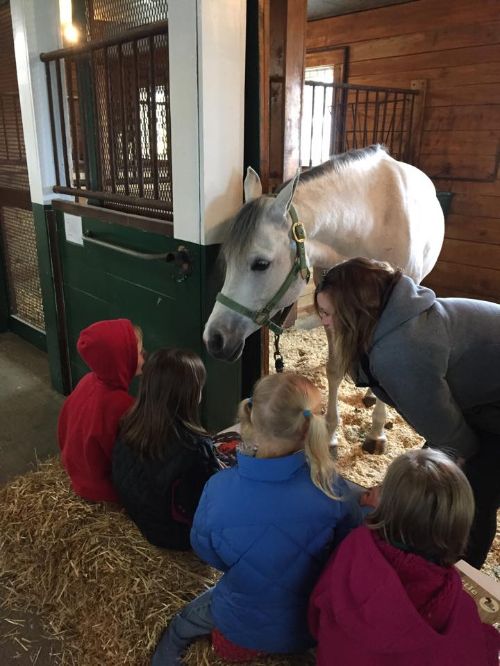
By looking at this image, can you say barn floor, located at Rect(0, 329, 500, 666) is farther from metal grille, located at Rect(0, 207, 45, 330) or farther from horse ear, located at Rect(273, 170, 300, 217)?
horse ear, located at Rect(273, 170, 300, 217)

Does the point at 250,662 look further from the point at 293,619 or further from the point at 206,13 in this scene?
the point at 206,13

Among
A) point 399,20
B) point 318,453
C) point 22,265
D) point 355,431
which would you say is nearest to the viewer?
point 318,453

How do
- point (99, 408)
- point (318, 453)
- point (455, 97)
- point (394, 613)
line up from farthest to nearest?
point (455, 97)
point (99, 408)
point (318, 453)
point (394, 613)

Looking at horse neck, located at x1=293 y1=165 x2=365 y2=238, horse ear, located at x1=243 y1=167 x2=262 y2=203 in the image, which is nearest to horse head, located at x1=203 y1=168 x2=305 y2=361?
horse ear, located at x1=243 y1=167 x2=262 y2=203

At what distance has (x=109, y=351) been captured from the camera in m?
1.55

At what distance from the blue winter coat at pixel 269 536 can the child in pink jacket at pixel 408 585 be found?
9cm

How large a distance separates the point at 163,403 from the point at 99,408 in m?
0.32

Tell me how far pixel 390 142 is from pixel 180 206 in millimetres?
3566

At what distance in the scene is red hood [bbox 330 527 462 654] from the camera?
764 mm

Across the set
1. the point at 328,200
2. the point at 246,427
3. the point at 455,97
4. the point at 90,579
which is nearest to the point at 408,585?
the point at 246,427

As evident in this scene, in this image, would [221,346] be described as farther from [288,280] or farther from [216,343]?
[288,280]

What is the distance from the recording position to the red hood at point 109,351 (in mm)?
1540

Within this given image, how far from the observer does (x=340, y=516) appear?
1001mm

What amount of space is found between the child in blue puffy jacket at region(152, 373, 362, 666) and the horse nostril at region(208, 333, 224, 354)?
1.96 ft
